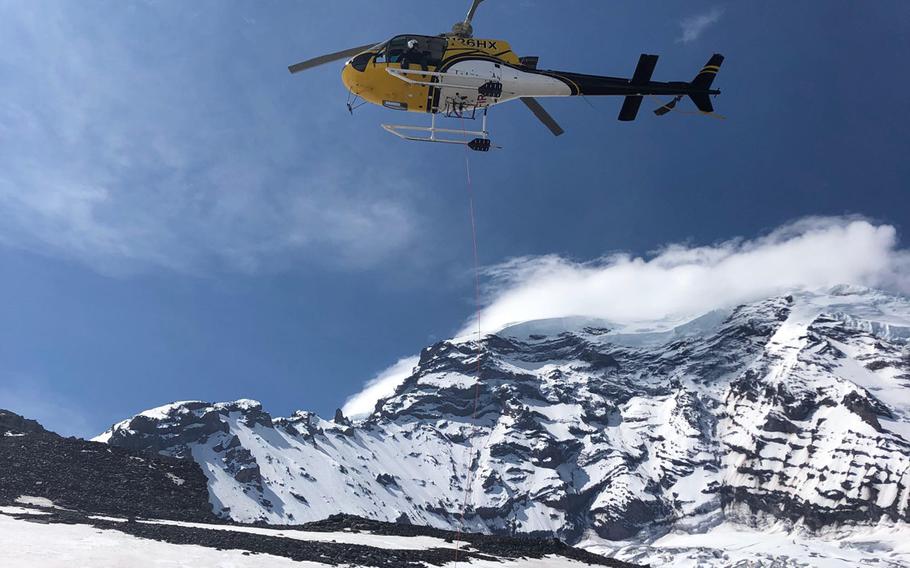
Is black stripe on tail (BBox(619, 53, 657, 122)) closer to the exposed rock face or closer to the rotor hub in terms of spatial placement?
the rotor hub

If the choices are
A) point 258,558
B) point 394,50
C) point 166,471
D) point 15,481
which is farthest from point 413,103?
point 166,471

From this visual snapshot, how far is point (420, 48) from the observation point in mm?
31781

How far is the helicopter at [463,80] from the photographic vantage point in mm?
31750

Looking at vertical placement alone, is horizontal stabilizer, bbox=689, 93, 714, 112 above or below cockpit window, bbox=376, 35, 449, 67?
below

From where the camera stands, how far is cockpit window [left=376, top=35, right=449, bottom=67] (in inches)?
1248

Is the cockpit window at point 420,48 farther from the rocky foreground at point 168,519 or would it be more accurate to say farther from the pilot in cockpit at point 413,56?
the rocky foreground at point 168,519

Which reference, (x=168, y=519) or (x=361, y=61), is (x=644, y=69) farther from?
(x=168, y=519)

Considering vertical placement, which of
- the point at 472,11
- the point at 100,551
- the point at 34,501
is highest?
the point at 472,11

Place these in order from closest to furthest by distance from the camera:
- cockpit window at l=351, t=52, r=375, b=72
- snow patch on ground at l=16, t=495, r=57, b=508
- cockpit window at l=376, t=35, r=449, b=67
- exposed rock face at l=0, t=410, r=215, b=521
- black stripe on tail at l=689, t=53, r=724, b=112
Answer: cockpit window at l=376, t=35, r=449, b=67 < cockpit window at l=351, t=52, r=375, b=72 < black stripe on tail at l=689, t=53, r=724, b=112 < snow patch on ground at l=16, t=495, r=57, b=508 < exposed rock face at l=0, t=410, r=215, b=521

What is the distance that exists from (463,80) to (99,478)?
3817 centimetres

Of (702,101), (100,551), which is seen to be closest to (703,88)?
(702,101)

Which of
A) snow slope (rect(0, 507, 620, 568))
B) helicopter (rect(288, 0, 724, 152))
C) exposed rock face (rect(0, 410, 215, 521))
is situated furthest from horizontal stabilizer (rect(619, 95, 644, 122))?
exposed rock face (rect(0, 410, 215, 521))

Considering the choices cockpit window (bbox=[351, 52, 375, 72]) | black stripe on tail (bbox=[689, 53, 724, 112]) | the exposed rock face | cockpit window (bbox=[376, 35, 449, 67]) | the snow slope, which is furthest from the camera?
the exposed rock face

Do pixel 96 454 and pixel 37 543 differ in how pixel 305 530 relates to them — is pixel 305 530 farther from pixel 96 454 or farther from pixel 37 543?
pixel 96 454
